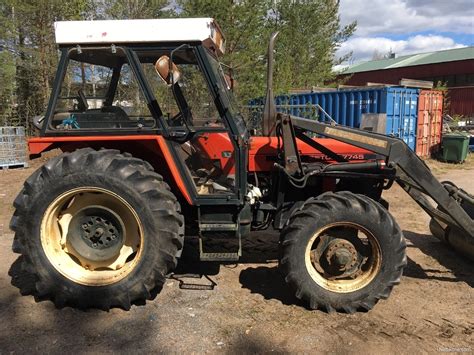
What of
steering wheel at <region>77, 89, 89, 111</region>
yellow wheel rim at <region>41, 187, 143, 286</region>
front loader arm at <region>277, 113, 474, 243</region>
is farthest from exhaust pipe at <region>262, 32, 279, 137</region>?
steering wheel at <region>77, 89, 89, 111</region>

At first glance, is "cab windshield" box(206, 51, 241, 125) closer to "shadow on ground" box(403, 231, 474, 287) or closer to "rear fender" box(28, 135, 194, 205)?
"rear fender" box(28, 135, 194, 205)

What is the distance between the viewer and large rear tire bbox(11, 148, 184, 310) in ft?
11.9

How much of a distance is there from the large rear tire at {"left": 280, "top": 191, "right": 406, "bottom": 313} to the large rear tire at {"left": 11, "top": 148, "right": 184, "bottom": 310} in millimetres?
1027

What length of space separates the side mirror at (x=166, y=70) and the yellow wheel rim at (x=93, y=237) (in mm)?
1177

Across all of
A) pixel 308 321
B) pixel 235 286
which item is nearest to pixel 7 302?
pixel 235 286

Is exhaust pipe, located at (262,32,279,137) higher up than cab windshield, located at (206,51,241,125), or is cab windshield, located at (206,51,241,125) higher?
cab windshield, located at (206,51,241,125)

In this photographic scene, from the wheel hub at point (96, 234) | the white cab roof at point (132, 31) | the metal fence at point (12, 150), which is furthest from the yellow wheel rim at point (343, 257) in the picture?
the metal fence at point (12, 150)

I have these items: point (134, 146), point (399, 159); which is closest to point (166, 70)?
point (134, 146)

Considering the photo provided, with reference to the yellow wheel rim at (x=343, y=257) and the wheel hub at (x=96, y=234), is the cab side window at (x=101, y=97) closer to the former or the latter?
the wheel hub at (x=96, y=234)

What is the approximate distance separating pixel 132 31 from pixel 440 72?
121 feet

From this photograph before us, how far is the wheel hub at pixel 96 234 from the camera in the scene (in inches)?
155

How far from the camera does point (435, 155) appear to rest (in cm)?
1569

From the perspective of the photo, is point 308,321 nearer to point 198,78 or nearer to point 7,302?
point 198,78

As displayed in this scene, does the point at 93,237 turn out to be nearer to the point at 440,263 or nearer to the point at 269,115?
the point at 269,115
